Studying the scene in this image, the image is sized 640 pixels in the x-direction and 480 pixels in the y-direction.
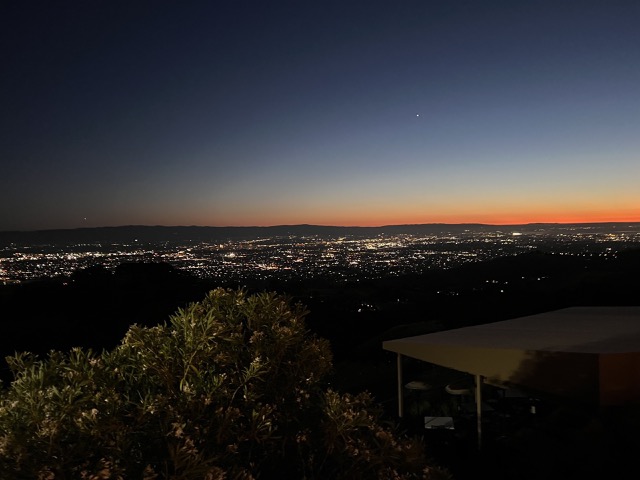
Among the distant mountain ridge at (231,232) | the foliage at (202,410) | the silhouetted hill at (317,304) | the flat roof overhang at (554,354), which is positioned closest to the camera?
the foliage at (202,410)

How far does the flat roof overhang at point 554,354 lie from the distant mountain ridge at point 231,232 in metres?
106

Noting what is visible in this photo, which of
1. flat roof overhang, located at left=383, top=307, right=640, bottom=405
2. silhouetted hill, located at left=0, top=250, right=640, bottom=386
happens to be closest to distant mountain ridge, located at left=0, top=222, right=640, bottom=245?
silhouetted hill, located at left=0, top=250, right=640, bottom=386

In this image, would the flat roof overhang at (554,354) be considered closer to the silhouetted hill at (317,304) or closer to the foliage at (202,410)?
the foliage at (202,410)

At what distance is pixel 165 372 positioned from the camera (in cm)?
236

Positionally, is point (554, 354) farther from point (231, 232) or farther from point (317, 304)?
point (231, 232)

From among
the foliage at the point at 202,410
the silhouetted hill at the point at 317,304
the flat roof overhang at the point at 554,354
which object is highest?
the foliage at the point at 202,410

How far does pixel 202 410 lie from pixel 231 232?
424 ft

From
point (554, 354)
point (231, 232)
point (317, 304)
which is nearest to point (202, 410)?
point (554, 354)

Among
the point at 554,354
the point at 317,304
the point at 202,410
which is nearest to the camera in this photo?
the point at 202,410

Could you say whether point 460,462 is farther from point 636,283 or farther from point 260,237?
point 260,237

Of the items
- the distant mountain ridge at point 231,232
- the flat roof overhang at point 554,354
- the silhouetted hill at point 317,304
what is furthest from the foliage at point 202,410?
the distant mountain ridge at point 231,232

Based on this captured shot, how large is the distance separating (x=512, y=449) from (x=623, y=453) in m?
1.33

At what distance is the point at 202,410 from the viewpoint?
222cm

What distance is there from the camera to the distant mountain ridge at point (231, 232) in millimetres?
104656
